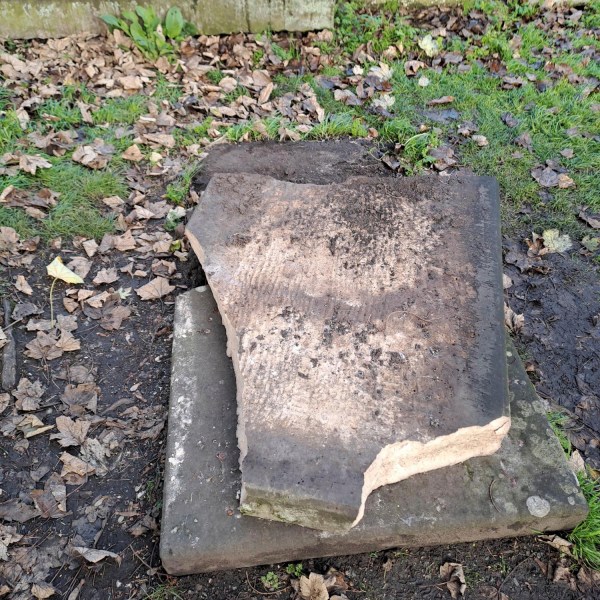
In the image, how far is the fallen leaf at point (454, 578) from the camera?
7.30 feet

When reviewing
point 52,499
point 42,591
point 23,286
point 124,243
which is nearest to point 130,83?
point 124,243

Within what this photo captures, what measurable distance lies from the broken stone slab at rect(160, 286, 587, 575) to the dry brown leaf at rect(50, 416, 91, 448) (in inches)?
21.5

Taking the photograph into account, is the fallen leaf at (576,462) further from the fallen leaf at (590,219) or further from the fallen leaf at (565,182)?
the fallen leaf at (565,182)

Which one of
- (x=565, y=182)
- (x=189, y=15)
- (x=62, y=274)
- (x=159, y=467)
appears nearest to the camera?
(x=159, y=467)

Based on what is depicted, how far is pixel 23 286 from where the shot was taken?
323 centimetres

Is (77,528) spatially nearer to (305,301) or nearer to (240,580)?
(240,580)

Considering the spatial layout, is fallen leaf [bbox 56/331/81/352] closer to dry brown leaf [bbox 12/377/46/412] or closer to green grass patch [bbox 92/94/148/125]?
dry brown leaf [bbox 12/377/46/412]

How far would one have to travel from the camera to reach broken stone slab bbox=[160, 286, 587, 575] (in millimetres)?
2125

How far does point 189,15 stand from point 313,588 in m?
4.82

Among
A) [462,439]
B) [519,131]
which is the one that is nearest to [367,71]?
[519,131]

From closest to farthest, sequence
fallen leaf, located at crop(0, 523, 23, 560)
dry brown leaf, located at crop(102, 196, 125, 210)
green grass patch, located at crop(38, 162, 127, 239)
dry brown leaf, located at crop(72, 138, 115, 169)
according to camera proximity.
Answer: fallen leaf, located at crop(0, 523, 23, 560)
green grass patch, located at crop(38, 162, 127, 239)
dry brown leaf, located at crop(102, 196, 125, 210)
dry brown leaf, located at crop(72, 138, 115, 169)

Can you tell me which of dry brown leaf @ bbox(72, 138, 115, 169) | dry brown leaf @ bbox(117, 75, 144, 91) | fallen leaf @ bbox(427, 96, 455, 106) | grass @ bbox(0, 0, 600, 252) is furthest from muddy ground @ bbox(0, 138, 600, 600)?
dry brown leaf @ bbox(117, 75, 144, 91)

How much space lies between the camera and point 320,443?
2041mm

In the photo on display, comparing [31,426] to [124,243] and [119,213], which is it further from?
[119,213]
